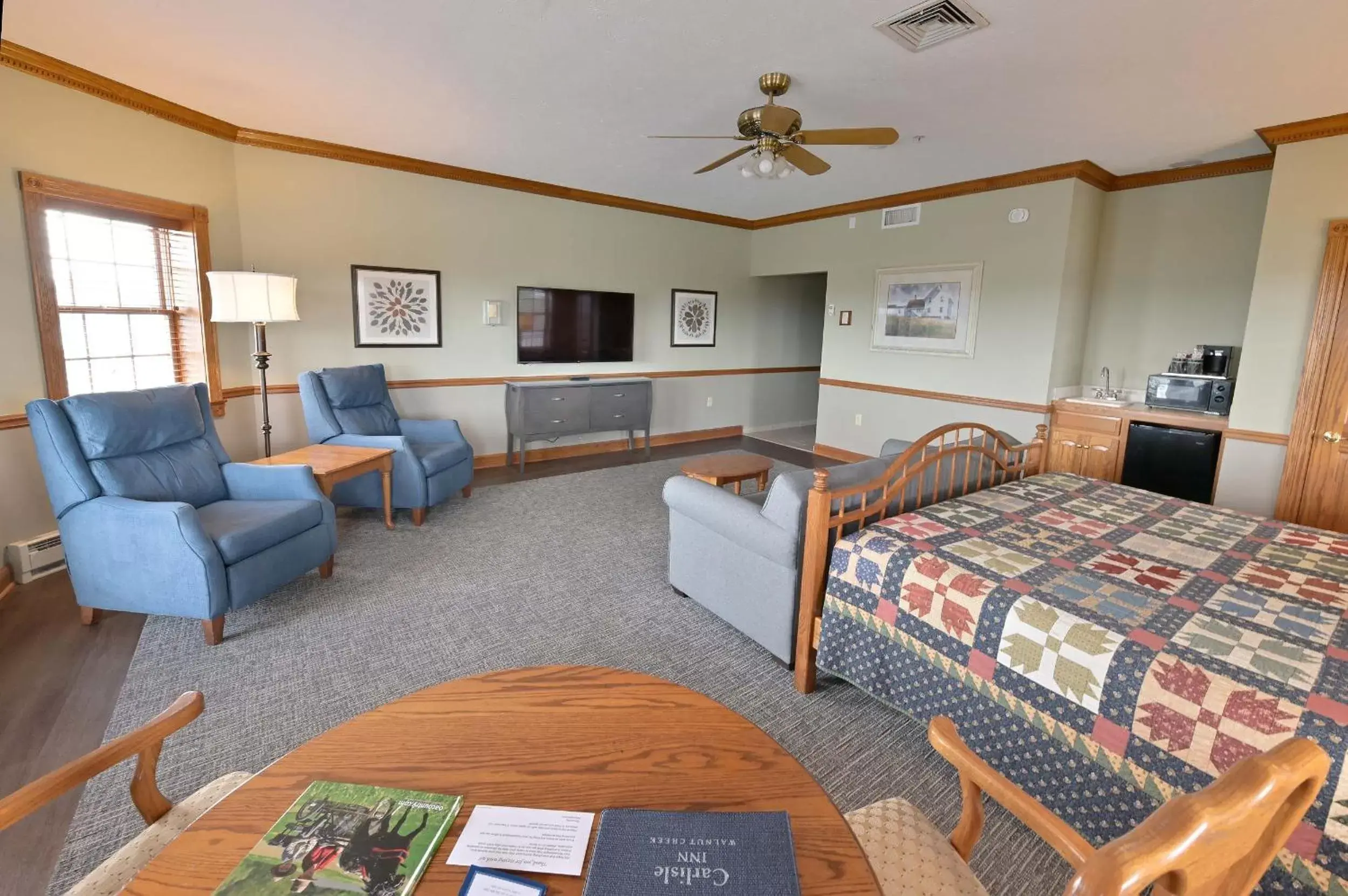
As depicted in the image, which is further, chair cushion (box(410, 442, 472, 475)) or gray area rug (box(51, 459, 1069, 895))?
chair cushion (box(410, 442, 472, 475))

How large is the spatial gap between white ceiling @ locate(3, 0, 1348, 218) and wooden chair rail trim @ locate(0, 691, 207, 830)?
2716 millimetres

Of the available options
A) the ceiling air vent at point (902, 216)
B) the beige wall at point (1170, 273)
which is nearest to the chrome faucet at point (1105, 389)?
the beige wall at point (1170, 273)

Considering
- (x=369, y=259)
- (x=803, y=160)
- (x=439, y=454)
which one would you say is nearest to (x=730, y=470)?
(x=803, y=160)

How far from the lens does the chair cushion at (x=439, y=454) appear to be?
4.23 metres

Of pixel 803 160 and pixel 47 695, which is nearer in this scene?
pixel 47 695

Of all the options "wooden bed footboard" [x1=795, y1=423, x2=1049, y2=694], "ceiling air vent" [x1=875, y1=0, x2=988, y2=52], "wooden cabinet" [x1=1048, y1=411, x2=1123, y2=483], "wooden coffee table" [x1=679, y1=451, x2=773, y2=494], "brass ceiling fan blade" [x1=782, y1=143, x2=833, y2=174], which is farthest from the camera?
"wooden cabinet" [x1=1048, y1=411, x2=1123, y2=483]

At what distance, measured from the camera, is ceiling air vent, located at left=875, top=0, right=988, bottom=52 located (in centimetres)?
247

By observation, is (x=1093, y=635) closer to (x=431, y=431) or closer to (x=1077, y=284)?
(x=1077, y=284)

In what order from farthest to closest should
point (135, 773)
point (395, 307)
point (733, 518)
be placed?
point (395, 307), point (733, 518), point (135, 773)

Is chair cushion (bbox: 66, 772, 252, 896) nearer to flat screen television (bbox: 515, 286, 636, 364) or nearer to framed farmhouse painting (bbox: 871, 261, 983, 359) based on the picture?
flat screen television (bbox: 515, 286, 636, 364)

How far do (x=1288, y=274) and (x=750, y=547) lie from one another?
383 centimetres

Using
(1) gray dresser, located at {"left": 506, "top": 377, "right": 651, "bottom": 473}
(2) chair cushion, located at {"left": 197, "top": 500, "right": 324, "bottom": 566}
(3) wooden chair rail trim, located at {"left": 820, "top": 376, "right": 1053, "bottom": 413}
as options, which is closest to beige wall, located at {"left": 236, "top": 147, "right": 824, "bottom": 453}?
(1) gray dresser, located at {"left": 506, "top": 377, "right": 651, "bottom": 473}

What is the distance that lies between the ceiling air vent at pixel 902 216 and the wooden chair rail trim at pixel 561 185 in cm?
6

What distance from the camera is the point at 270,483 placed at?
321 centimetres
